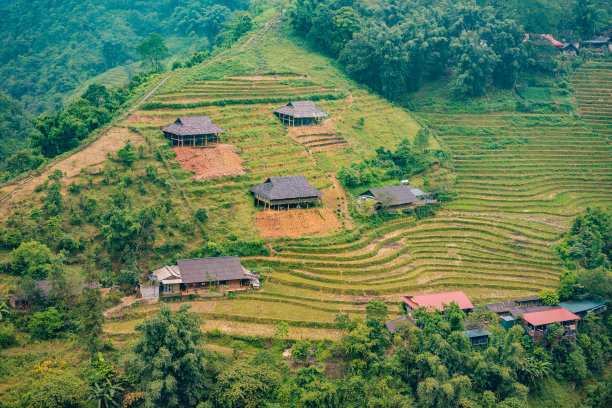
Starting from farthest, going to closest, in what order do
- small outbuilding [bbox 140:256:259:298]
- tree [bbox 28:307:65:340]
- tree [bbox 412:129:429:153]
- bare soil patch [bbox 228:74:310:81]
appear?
bare soil patch [bbox 228:74:310:81] < tree [bbox 412:129:429:153] < small outbuilding [bbox 140:256:259:298] < tree [bbox 28:307:65:340]

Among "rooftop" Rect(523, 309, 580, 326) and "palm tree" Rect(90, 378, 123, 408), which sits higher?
"palm tree" Rect(90, 378, 123, 408)

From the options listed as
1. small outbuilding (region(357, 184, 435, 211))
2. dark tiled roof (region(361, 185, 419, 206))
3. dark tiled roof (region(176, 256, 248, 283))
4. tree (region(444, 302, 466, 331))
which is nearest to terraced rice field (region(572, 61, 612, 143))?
small outbuilding (region(357, 184, 435, 211))

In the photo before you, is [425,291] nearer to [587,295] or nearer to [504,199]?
[587,295]

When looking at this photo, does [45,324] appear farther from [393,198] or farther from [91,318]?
[393,198]

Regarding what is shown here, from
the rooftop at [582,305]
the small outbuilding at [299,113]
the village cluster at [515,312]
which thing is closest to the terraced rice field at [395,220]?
the small outbuilding at [299,113]

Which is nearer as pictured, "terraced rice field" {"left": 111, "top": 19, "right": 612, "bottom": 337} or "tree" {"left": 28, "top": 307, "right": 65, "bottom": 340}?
"tree" {"left": 28, "top": 307, "right": 65, "bottom": 340}

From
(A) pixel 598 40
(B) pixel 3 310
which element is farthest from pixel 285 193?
(A) pixel 598 40

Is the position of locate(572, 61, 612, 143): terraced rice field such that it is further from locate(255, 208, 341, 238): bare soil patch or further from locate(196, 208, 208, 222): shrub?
locate(196, 208, 208, 222): shrub

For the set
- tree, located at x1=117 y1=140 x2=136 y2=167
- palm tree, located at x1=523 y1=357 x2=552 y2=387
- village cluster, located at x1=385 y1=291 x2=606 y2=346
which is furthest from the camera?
tree, located at x1=117 y1=140 x2=136 y2=167
